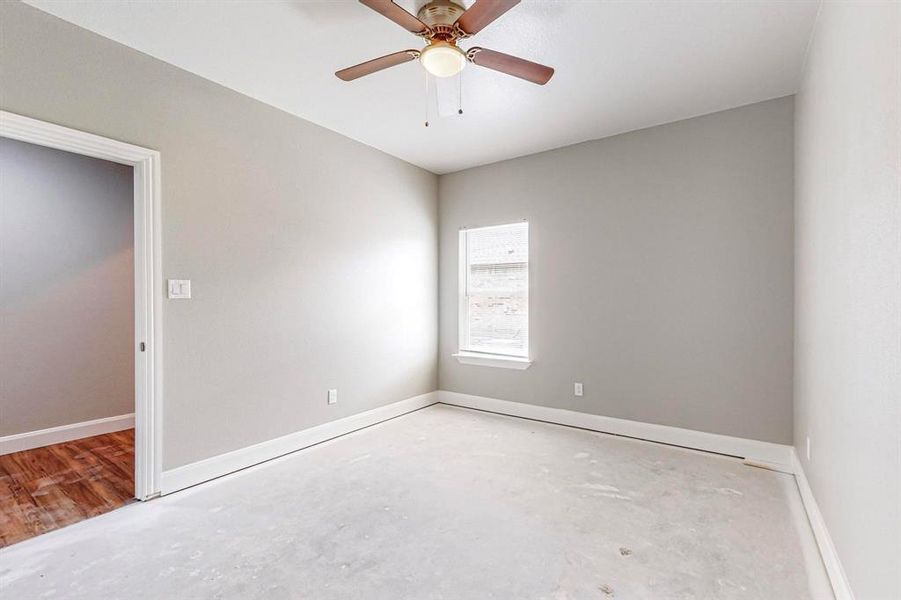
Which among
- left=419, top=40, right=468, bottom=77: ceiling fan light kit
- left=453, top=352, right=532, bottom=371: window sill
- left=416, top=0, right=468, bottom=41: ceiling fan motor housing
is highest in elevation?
left=416, top=0, right=468, bottom=41: ceiling fan motor housing

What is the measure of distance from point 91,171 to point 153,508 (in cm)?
326

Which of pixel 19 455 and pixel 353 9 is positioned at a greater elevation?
pixel 353 9

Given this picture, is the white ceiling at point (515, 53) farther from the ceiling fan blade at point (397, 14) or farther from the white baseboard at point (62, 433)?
the white baseboard at point (62, 433)

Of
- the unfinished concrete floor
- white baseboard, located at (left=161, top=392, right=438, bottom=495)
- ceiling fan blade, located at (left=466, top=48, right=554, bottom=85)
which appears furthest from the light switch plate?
ceiling fan blade, located at (left=466, top=48, right=554, bottom=85)

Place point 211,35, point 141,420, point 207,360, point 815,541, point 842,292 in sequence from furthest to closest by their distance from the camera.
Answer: point 207,360 < point 141,420 < point 211,35 < point 815,541 < point 842,292

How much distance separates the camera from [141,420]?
8.24 ft

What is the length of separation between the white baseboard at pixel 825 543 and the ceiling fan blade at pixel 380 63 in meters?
2.93

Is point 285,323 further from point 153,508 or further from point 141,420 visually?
point 153,508

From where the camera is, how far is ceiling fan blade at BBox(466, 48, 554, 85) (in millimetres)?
2074

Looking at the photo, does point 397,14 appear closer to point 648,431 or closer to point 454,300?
point 454,300

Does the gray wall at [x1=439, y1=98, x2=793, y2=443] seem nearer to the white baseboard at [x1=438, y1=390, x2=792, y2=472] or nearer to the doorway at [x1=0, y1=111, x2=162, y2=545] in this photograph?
the white baseboard at [x1=438, y1=390, x2=792, y2=472]

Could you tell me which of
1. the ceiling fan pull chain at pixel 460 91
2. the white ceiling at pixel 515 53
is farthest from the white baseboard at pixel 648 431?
the ceiling fan pull chain at pixel 460 91

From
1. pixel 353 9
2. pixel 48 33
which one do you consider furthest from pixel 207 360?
pixel 353 9

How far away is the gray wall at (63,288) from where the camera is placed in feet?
11.3
